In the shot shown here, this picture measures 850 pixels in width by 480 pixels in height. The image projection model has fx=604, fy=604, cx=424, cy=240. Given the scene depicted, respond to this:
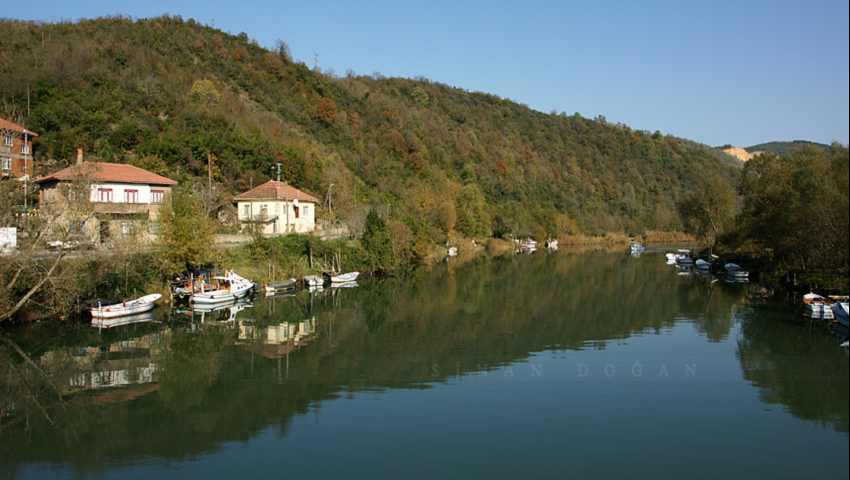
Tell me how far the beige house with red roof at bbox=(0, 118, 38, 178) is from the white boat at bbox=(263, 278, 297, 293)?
23.4 meters

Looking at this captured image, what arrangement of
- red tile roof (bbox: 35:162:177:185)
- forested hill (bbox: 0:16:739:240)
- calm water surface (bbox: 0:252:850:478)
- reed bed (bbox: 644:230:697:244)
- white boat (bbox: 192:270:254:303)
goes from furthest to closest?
reed bed (bbox: 644:230:697:244)
forested hill (bbox: 0:16:739:240)
red tile roof (bbox: 35:162:177:185)
white boat (bbox: 192:270:254:303)
calm water surface (bbox: 0:252:850:478)

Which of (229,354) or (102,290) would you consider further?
(102,290)

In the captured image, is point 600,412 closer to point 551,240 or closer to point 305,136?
point 305,136

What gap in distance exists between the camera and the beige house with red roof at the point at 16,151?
156 feet

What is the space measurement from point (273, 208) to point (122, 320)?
22712mm

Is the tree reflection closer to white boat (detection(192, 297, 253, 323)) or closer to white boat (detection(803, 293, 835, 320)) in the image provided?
white boat (detection(803, 293, 835, 320))

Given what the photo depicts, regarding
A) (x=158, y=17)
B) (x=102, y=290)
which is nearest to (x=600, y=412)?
(x=102, y=290)

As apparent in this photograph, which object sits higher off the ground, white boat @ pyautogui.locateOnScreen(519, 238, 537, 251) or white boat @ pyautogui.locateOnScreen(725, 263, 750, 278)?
white boat @ pyautogui.locateOnScreen(519, 238, 537, 251)

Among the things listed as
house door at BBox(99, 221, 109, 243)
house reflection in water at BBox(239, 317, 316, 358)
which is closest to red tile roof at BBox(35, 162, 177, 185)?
house door at BBox(99, 221, 109, 243)

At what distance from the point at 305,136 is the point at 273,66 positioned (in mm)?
19419

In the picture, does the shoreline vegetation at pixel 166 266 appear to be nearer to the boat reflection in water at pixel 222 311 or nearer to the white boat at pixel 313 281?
the white boat at pixel 313 281

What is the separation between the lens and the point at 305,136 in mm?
86562

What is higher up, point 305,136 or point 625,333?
point 305,136

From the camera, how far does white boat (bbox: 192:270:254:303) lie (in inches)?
1406
